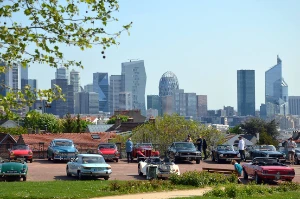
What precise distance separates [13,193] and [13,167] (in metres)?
5.58

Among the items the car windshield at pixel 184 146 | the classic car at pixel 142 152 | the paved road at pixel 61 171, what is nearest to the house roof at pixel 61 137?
the classic car at pixel 142 152

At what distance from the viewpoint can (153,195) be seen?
23688 millimetres

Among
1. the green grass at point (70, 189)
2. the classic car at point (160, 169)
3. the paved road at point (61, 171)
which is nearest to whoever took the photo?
the green grass at point (70, 189)

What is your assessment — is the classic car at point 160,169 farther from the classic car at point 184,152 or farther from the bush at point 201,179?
the classic car at point 184,152

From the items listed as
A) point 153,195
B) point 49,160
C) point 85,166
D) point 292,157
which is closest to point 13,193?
point 153,195

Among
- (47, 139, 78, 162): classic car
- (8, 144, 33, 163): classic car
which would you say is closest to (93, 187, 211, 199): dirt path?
(47, 139, 78, 162): classic car

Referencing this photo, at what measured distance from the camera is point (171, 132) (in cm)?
5181

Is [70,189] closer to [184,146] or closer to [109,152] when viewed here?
[109,152]

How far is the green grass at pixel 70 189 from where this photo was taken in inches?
893

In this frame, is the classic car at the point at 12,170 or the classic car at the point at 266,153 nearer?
the classic car at the point at 12,170

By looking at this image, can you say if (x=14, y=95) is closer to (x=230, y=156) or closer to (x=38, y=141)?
(x=230, y=156)

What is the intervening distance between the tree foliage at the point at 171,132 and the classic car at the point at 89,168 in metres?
20.4

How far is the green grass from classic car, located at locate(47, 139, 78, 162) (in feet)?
43.8

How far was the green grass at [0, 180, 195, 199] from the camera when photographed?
74.4 ft
